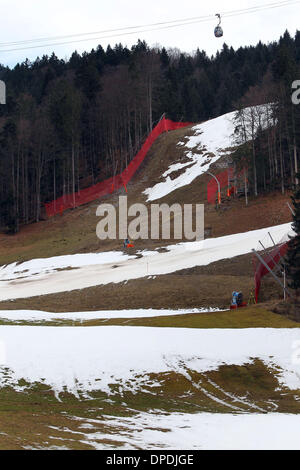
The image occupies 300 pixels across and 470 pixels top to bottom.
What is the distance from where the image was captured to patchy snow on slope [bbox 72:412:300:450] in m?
10.9

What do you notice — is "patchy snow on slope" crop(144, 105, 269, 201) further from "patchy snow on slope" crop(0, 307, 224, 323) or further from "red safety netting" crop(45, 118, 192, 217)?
"patchy snow on slope" crop(0, 307, 224, 323)

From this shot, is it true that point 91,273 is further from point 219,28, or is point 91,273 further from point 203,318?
point 219,28

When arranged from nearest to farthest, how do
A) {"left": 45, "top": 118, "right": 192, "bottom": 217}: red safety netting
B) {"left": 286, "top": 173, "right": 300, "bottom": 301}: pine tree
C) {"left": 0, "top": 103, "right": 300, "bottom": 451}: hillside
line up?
{"left": 0, "top": 103, "right": 300, "bottom": 451}: hillside, {"left": 286, "top": 173, "right": 300, "bottom": 301}: pine tree, {"left": 45, "top": 118, "right": 192, "bottom": 217}: red safety netting

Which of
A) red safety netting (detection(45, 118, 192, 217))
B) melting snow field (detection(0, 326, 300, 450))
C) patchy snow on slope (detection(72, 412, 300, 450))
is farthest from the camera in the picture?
→ red safety netting (detection(45, 118, 192, 217))

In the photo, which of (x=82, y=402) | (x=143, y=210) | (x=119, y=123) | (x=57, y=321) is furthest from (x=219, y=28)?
A: (x=119, y=123)

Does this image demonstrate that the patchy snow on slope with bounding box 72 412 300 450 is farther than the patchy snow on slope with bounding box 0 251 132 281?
No

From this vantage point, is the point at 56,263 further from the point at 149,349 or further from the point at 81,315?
the point at 149,349

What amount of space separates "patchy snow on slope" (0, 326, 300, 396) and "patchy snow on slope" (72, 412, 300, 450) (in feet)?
13.6

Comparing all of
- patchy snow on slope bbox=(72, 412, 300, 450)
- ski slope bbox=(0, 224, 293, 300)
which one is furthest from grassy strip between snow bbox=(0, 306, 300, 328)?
ski slope bbox=(0, 224, 293, 300)

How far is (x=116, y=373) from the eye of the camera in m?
19.5

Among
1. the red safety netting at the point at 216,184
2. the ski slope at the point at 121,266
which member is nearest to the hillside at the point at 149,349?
the ski slope at the point at 121,266

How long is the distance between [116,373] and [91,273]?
29.9 meters

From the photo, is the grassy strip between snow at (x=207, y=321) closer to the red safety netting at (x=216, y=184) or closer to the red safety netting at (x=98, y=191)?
the red safety netting at (x=216, y=184)

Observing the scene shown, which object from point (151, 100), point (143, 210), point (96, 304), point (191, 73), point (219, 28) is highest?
point (191, 73)
